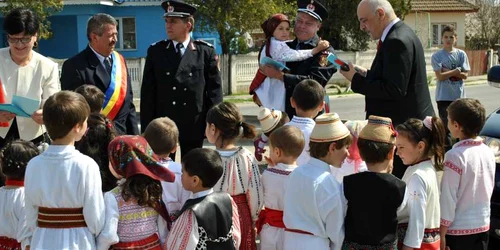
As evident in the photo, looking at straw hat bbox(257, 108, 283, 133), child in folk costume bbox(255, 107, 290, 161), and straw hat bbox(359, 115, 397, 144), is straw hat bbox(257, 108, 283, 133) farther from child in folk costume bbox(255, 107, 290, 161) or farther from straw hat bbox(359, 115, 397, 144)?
straw hat bbox(359, 115, 397, 144)

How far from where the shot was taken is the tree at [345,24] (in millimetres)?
29000

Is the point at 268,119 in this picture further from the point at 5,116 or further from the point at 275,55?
the point at 5,116

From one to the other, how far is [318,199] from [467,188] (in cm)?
126

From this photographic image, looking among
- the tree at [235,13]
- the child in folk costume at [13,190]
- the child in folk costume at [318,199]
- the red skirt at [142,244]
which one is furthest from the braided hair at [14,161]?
the tree at [235,13]

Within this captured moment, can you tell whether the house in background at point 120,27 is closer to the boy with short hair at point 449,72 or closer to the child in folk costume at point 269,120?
the boy with short hair at point 449,72

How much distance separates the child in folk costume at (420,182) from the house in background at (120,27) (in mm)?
25604

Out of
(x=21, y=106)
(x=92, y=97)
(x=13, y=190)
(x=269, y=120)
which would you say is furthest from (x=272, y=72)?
(x=13, y=190)

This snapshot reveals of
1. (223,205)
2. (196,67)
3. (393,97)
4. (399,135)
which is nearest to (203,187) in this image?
(223,205)

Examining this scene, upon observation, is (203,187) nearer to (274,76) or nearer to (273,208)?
(273,208)

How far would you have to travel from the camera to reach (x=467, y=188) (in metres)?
4.48

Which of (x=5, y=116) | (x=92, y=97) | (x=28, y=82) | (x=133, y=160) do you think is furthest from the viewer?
(x=28, y=82)

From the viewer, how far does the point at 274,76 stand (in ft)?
20.1

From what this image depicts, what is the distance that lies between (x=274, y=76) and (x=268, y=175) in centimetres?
189

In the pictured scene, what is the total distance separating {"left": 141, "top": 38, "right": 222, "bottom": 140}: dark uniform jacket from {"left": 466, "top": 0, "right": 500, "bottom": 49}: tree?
4037cm
